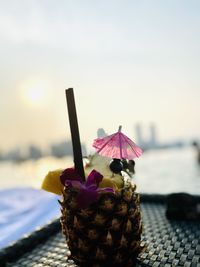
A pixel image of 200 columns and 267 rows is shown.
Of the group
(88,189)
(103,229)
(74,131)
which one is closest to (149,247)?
(103,229)

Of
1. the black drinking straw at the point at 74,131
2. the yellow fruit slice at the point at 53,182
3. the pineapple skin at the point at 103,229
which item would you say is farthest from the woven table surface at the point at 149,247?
the black drinking straw at the point at 74,131

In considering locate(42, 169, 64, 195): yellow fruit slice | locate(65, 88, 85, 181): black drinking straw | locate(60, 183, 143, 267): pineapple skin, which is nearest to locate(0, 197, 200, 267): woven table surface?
locate(60, 183, 143, 267): pineapple skin

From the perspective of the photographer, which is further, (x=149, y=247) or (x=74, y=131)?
(x=149, y=247)

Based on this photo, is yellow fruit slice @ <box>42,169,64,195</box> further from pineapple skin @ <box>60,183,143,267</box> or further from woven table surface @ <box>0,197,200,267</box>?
woven table surface @ <box>0,197,200,267</box>

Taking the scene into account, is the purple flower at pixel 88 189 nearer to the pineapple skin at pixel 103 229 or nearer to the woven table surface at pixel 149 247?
the pineapple skin at pixel 103 229

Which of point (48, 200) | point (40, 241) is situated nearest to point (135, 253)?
point (40, 241)

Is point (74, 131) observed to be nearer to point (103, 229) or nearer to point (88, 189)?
point (88, 189)
